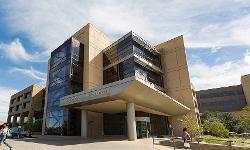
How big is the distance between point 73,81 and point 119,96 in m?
13.7

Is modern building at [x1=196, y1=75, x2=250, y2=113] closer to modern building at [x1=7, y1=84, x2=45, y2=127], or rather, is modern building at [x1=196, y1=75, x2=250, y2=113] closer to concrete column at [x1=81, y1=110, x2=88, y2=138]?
modern building at [x1=7, y1=84, x2=45, y2=127]

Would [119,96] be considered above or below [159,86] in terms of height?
below

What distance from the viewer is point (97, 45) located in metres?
35.5

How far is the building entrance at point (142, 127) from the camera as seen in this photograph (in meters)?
24.3

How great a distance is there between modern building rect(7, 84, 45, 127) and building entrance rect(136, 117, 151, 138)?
1372 inches

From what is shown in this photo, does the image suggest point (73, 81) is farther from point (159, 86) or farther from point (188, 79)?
point (188, 79)

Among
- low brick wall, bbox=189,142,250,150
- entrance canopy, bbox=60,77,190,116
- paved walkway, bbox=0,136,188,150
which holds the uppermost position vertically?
entrance canopy, bbox=60,77,190,116

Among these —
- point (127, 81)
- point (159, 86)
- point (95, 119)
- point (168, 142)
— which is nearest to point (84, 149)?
point (127, 81)

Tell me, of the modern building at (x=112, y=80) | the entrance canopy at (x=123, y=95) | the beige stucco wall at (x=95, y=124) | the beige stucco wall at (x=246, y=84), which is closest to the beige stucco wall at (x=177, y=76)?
the modern building at (x=112, y=80)

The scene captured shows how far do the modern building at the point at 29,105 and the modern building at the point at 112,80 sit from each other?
21148 mm

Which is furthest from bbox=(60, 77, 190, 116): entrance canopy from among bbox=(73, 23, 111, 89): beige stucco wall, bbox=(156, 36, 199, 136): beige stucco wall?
bbox=(156, 36, 199, 136): beige stucco wall

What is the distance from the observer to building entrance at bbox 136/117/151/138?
79.8 ft

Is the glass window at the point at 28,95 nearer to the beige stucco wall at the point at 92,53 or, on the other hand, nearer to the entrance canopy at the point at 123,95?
the beige stucco wall at the point at 92,53

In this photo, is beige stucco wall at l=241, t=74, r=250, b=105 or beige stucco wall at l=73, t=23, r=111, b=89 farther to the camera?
beige stucco wall at l=241, t=74, r=250, b=105
